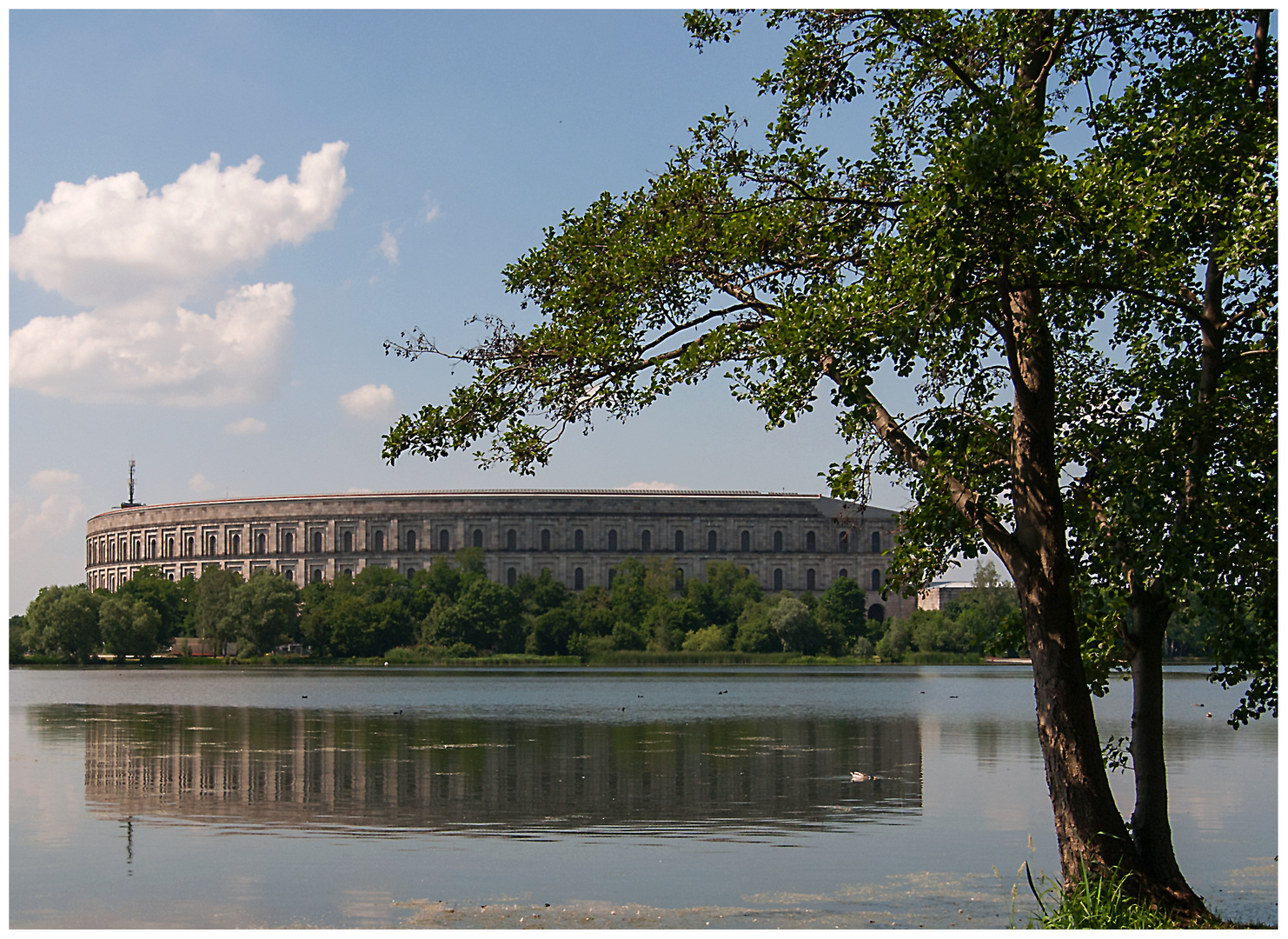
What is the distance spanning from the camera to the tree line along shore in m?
113

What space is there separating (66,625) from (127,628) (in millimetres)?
5725

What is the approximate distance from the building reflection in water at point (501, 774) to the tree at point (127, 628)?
75396mm

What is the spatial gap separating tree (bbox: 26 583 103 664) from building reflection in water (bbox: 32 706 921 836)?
7250cm

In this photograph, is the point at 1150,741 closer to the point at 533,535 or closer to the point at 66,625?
the point at 66,625

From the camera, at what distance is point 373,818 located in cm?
2023

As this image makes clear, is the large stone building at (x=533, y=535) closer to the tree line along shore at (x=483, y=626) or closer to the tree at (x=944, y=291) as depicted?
the tree line along shore at (x=483, y=626)

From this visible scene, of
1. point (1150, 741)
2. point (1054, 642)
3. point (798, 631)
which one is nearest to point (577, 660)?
point (798, 631)

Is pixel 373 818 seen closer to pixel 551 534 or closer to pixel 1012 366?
pixel 1012 366

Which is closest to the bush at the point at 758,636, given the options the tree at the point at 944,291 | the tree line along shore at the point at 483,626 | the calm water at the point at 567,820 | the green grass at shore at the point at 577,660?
the tree line along shore at the point at 483,626

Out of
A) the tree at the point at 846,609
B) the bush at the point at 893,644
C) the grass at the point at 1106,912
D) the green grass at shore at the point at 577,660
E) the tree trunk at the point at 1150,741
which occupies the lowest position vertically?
the green grass at shore at the point at 577,660

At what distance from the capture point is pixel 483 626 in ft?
394

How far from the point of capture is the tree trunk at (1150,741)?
40.2 feet

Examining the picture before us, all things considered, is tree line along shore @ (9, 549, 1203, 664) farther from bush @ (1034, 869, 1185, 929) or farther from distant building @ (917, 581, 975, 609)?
bush @ (1034, 869, 1185, 929)

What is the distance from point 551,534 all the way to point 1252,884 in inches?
5792
